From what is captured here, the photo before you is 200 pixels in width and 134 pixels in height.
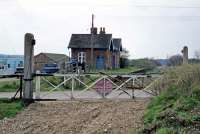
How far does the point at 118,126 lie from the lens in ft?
36.4

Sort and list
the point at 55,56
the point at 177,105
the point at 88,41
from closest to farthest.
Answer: the point at 177,105, the point at 88,41, the point at 55,56

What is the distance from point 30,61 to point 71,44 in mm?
46693

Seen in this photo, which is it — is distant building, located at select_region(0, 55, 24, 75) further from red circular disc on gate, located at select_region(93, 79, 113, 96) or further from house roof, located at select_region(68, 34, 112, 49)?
red circular disc on gate, located at select_region(93, 79, 113, 96)

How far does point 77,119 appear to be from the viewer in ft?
43.0

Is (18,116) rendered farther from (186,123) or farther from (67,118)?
(186,123)

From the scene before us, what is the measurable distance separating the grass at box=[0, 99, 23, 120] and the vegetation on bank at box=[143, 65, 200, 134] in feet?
16.7

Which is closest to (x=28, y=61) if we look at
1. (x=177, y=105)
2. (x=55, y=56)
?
(x=177, y=105)

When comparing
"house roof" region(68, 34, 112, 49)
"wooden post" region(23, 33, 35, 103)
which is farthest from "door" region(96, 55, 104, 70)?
"wooden post" region(23, 33, 35, 103)

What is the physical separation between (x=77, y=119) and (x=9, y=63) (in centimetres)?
5448

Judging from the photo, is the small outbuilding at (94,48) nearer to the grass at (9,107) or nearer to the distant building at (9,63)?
the distant building at (9,63)

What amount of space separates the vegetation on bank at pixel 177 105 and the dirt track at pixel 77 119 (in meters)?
0.65

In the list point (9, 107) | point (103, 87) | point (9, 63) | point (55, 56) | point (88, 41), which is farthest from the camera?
point (55, 56)

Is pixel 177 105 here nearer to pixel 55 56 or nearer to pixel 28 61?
pixel 28 61

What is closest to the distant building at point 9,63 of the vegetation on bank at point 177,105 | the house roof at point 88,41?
the house roof at point 88,41
